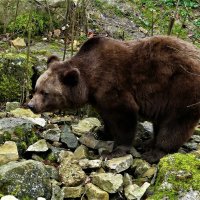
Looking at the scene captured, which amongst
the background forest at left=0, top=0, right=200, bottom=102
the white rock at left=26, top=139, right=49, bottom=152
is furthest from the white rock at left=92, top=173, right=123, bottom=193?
the background forest at left=0, top=0, right=200, bottom=102

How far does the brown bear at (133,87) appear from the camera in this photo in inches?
280

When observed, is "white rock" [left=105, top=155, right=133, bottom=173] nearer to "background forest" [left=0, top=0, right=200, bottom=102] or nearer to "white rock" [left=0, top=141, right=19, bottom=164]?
"white rock" [left=0, top=141, right=19, bottom=164]

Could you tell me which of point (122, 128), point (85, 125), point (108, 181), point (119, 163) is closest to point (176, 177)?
point (108, 181)

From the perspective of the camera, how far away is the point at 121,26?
13.1m

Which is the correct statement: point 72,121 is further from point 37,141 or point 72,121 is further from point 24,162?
point 24,162

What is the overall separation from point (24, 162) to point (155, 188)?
157cm

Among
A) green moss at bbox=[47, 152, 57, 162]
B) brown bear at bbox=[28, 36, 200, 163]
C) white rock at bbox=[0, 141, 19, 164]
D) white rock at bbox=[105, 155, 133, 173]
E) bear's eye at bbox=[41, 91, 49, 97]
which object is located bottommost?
green moss at bbox=[47, 152, 57, 162]

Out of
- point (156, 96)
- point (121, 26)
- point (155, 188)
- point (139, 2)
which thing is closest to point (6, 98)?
point (156, 96)

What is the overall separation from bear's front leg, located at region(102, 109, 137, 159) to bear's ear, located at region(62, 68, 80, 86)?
631 millimetres

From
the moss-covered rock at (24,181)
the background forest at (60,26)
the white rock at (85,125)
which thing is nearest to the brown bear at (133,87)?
the white rock at (85,125)

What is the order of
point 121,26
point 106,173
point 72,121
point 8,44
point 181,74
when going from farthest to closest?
point 121,26 < point 8,44 < point 72,121 < point 181,74 < point 106,173

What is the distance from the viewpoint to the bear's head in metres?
7.31

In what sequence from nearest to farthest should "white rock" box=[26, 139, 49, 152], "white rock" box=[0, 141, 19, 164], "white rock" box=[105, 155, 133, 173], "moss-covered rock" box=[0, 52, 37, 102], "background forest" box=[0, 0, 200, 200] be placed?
"background forest" box=[0, 0, 200, 200] < "white rock" box=[0, 141, 19, 164] < "white rock" box=[105, 155, 133, 173] < "white rock" box=[26, 139, 49, 152] < "moss-covered rock" box=[0, 52, 37, 102]

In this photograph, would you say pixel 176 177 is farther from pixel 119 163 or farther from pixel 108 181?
pixel 119 163
